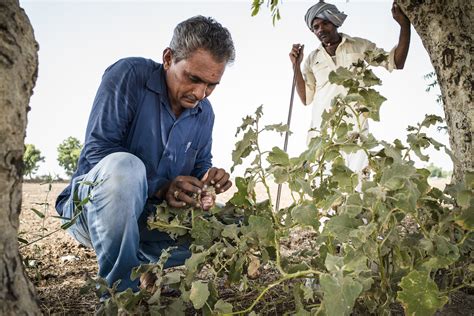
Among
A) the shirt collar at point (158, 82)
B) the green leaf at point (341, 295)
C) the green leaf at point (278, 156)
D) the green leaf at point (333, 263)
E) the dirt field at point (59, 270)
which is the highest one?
the shirt collar at point (158, 82)

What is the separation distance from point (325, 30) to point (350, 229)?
304cm

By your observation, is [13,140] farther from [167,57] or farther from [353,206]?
[167,57]

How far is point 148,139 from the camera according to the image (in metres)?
2.31

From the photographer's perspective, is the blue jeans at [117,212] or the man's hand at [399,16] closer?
the blue jeans at [117,212]

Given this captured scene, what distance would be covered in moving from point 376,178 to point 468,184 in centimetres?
28

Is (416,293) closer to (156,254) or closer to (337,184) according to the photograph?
(337,184)

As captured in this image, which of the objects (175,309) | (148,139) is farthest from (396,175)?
(148,139)

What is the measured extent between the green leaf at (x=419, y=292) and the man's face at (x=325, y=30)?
10.1ft

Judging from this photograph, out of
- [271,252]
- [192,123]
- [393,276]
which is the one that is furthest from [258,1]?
[393,276]

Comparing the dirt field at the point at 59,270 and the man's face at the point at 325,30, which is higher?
the man's face at the point at 325,30

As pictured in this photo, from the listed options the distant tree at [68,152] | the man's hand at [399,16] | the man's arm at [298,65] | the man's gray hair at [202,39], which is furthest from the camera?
the distant tree at [68,152]

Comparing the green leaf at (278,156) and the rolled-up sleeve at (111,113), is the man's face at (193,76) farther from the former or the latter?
the green leaf at (278,156)

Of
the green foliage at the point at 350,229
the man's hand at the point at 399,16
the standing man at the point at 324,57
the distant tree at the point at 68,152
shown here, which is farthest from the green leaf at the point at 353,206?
the distant tree at the point at 68,152

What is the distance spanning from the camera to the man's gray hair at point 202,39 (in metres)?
2.24
